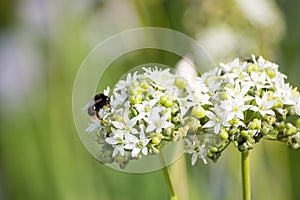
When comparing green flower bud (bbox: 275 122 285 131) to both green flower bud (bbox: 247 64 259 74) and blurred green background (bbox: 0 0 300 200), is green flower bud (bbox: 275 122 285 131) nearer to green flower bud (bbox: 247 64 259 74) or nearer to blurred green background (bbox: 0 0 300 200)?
green flower bud (bbox: 247 64 259 74)

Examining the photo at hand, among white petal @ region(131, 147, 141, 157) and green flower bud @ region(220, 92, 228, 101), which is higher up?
green flower bud @ region(220, 92, 228, 101)

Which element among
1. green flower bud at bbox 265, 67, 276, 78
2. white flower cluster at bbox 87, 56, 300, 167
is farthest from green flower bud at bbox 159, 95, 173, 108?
green flower bud at bbox 265, 67, 276, 78

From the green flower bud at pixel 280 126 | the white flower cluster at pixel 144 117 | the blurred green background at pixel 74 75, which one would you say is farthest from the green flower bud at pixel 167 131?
the blurred green background at pixel 74 75

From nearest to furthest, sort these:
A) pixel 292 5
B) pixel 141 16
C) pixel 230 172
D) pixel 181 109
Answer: pixel 181 109
pixel 230 172
pixel 141 16
pixel 292 5

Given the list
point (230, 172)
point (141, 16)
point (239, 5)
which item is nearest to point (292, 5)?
point (239, 5)

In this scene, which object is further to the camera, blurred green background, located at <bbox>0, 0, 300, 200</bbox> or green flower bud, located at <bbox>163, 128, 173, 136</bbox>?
blurred green background, located at <bbox>0, 0, 300, 200</bbox>

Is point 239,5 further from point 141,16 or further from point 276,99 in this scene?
point 276,99
